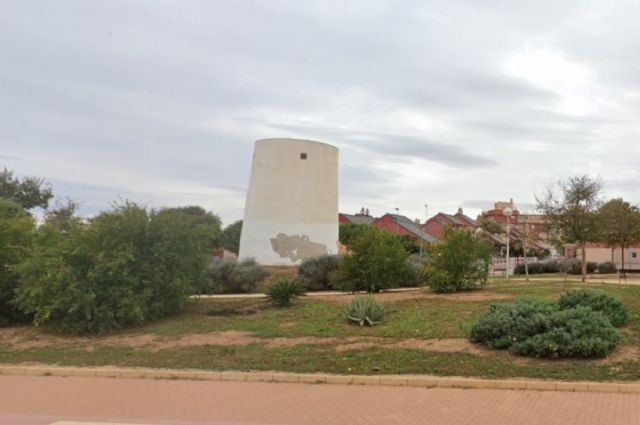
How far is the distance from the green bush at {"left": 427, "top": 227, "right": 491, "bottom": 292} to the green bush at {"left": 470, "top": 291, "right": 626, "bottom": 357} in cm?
543

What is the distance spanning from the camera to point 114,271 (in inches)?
534

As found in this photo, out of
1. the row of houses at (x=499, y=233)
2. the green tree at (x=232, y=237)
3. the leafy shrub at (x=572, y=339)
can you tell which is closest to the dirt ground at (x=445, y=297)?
the leafy shrub at (x=572, y=339)

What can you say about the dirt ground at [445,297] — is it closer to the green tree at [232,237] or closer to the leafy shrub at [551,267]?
the leafy shrub at [551,267]

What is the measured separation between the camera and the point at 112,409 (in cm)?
772

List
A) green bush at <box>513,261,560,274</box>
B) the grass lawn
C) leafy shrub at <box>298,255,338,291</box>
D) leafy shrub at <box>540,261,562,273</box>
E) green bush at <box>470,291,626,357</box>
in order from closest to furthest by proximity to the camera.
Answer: the grass lawn
green bush at <box>470,291,626,357</box>
leafy shrub at <box>298,255,338,291</box>
leafy shrub at <box>540,261,562,273</box>
green bush at <box>513,261,560,274</box>

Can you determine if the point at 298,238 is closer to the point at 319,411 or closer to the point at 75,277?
the point at 75,277

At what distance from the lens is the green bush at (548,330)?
943 cm

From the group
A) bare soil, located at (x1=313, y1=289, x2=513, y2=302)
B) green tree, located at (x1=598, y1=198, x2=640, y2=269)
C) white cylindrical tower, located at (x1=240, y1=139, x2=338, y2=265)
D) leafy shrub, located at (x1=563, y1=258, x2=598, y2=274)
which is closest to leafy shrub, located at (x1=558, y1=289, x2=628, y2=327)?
bare soil, located at (x1=313, y1=289, x2=513, y2=302)

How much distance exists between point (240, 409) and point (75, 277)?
290 inches

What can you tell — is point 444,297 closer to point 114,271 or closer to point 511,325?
point 511,325

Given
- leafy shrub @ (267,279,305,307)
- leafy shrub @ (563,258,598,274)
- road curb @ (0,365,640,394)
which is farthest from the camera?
leafy shrub @ (563,258,598,274)

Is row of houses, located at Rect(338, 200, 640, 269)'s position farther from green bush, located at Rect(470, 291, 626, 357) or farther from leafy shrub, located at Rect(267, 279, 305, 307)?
green bush, located at Rect(470, 291, 626, 357)

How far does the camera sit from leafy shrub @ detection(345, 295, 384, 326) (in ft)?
41.6

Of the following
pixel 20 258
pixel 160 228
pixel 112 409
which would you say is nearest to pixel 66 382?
pixel 112 409
